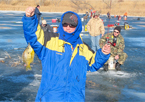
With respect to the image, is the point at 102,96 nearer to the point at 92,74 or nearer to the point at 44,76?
the point at 92,74

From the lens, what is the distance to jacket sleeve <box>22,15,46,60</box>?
7.21 feet

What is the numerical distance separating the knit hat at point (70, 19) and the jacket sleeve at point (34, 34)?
0.30m

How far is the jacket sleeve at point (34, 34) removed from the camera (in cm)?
220

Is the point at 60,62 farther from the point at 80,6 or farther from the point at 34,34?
the point at 80,6

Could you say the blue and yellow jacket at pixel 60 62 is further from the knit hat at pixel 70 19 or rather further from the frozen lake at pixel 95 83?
the frozen lake at pixel 95 83

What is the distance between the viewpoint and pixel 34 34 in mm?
2287

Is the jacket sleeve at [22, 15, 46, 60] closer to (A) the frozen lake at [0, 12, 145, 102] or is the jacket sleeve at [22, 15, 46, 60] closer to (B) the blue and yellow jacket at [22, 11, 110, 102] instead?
(B) the blue and yellow jacket at [22, 11, 110, 102]

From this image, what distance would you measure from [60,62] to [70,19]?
1.59 feet

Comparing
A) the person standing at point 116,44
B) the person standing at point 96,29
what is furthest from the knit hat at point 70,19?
the person standing at point 96,29

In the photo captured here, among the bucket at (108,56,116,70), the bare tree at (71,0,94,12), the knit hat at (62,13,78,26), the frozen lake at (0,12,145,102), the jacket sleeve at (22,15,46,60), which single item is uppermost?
the bare tree at (71,0,94,12)

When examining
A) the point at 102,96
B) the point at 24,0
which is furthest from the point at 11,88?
the point at 24,0

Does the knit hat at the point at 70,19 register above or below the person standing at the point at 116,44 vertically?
above

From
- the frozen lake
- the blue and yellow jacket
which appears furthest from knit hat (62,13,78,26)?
the frozen lake

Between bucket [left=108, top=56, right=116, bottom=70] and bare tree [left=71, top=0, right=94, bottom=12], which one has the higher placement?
bare tree [left=71, top=0, right=94, bottom=12]
